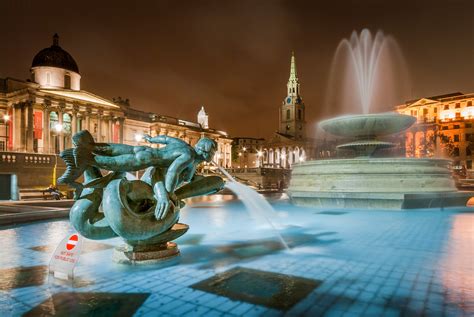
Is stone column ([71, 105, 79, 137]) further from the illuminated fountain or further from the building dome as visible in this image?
the illuminated fountain

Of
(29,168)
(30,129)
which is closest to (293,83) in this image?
(30,129)

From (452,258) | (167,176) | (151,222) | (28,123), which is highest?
(28,123)

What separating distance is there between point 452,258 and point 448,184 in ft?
29.2

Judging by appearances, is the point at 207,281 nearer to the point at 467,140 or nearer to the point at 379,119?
the point at 379,119

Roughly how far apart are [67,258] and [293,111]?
5424 inches

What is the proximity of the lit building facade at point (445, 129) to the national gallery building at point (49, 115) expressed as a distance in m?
65.3

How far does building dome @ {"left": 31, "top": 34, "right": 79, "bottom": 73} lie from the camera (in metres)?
60.3

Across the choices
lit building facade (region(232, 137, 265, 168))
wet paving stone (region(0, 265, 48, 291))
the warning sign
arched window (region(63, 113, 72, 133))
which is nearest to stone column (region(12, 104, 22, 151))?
arched window (region(63, 113, 72, 133))

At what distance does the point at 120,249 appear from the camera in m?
→ 5.02

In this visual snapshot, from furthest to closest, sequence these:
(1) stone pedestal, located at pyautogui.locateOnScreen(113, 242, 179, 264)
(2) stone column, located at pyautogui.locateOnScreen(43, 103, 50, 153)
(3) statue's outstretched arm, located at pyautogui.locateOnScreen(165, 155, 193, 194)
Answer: (2) stone column, located at pyautogui.locateOnScreen(43, 103, 50, 153)
(1) stone pedestal, located at pyautogui.locateOnScreen(113, 242, 179, 264)
(3) statue's outstretched arm, located at pyautogui.locateOnScreen(165, 155, 193, 194)

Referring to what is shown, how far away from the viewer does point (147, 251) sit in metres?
4.90

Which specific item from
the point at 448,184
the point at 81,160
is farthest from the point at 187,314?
the point at 448,184

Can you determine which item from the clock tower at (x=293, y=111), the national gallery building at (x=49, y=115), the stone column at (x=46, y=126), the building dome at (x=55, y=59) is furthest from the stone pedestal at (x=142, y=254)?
the clock tower at (x=293, y=111)

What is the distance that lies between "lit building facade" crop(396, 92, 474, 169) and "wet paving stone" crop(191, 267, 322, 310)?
78938 millimetres
